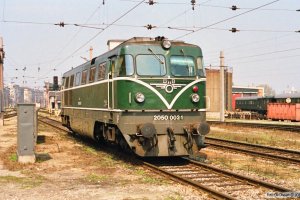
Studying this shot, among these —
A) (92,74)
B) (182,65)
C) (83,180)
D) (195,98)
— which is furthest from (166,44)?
(83,180)

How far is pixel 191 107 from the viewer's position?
12.1m

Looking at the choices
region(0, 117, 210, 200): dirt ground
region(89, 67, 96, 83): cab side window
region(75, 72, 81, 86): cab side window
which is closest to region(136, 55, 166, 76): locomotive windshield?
region(0, 117, 210, 200): dirt ground

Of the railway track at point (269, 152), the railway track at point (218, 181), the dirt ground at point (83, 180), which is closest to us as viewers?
the railway track at point (218, 181)

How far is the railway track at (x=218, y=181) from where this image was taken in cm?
810

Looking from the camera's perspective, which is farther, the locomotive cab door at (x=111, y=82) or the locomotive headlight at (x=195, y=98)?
the locomotive cab door at (x=111, y=82)

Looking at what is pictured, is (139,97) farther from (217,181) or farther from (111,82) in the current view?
(217,181)

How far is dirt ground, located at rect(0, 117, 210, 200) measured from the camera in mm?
8219

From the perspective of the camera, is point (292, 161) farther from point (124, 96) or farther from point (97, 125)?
point (97, 125)

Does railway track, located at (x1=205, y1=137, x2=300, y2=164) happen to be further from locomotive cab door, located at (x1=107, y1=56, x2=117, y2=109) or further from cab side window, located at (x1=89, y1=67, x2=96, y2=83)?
cab side window, located at (x1=89, y1=67, x2=96, y2=83)

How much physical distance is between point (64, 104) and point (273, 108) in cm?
3581

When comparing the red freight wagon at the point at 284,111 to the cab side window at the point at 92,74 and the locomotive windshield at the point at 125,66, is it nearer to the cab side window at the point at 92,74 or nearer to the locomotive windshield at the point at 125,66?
the cab side window at the point at 92,74

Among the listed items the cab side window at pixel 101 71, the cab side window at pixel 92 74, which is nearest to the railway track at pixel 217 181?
the cab side window at pixel 101 71

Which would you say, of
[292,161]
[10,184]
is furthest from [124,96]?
[292,161]

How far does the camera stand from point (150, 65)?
Result: 39.2 ft
